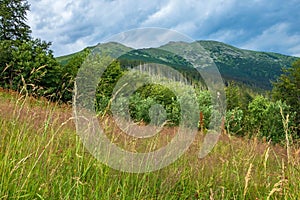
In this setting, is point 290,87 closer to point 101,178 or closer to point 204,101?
point 204,101

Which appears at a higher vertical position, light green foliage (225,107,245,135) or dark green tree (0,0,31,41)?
dark green tree (0,0,31,41)

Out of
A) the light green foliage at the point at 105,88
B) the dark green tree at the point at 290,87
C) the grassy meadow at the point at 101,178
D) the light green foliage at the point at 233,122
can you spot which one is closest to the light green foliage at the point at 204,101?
the light green foliage at the point at 233,122

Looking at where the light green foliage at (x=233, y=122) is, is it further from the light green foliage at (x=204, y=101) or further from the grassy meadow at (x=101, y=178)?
the light green foliage at (x=204, y=101)

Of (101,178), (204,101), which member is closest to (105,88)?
(101,178)

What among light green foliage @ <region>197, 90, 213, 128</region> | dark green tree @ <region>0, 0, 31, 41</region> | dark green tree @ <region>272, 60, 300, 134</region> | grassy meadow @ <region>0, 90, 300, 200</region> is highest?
dark green tree @ <region>0, 0, 31, 41</region>

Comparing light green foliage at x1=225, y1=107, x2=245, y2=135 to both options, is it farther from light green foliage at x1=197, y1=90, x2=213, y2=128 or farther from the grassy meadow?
light green foliage at x1=197, y1=90, x2=213, y2=128

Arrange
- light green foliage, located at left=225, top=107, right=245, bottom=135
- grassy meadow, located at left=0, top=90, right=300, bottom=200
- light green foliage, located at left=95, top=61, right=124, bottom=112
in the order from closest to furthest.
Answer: grassy meadow, located at left=0, top=90, right=300, bottom=200 → light green foliage, located at left=225, top=107, right=245, bottom=135 → light green foliage, located at left=95, top=61, right=124, bottom=112

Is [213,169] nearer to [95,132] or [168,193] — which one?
[168,193]

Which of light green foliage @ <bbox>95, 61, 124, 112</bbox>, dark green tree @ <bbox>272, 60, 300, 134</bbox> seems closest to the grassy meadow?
light green foliage @ <bbox>95, 61, 124, 112</bbox>

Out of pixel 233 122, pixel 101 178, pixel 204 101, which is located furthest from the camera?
pixel 204 101

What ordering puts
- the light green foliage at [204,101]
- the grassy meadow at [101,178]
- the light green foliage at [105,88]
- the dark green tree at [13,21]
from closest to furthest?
the grassy meadow at [101,178] < the light green foliage at [105,88] < the light green foliage at [204,101] < the dark green tree at [13,21]

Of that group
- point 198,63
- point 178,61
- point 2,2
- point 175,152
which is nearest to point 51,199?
point 175,152

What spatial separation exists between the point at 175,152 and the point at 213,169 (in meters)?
0.51

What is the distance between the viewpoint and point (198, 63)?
14.0 feet
